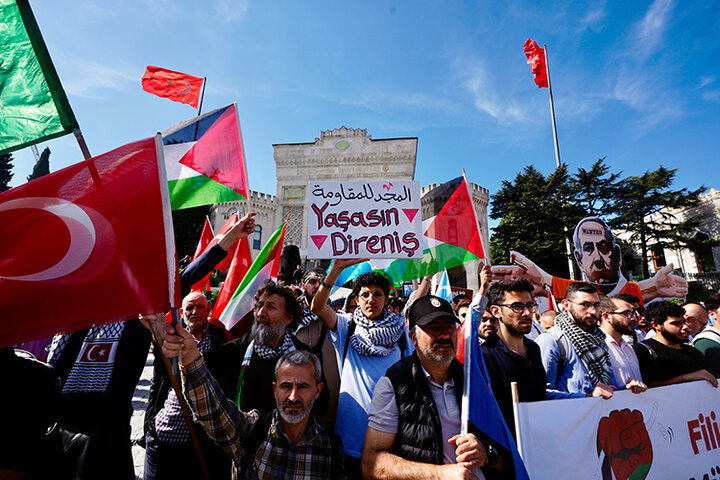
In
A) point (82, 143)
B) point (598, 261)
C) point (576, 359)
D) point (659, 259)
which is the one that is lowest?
point (576, 359)

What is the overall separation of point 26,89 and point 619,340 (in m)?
5.32

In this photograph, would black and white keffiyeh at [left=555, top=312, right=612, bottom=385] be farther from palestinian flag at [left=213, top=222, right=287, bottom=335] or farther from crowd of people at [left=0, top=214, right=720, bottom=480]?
palestinian flag at [left=213, top=222, right=287, bottom=335]

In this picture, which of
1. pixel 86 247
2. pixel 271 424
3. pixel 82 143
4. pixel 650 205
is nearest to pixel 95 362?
pixel 86 247

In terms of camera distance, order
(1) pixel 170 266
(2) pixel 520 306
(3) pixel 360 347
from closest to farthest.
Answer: (1) pixel 170 266, (3) pixel 360 347, (2) pixel 520 306

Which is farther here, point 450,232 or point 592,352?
point 450,232

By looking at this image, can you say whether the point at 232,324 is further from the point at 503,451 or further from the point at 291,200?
the point at 291,200

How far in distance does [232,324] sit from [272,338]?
1199mm

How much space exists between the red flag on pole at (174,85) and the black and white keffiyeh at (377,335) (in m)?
4.31

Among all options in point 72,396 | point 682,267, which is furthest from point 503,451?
point 682,267

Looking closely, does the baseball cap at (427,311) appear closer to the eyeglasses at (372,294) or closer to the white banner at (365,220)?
the eyeglasses at (372,294)

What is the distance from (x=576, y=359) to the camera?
3.02 m

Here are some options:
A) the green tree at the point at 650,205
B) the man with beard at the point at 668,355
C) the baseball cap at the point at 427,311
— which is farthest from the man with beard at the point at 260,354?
the green tree at the point at 650,205

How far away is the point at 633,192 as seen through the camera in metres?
27.6

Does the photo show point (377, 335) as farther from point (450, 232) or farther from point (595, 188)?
point (595, 188)
